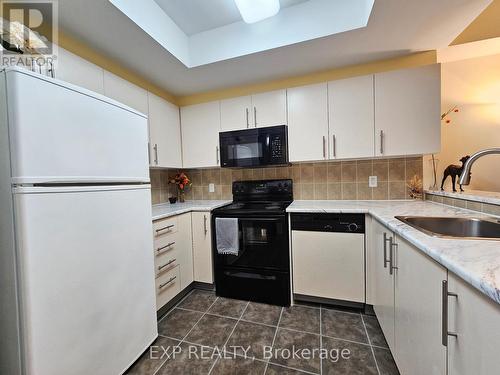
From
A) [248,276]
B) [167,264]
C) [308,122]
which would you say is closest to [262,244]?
[248,276]

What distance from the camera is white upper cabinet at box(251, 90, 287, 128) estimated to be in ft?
6.93

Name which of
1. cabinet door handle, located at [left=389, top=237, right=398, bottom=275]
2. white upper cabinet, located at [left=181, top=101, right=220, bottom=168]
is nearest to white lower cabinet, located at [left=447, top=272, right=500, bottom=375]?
cabinet door handle, located at [left=389, top=237, right=398, bottom=275]

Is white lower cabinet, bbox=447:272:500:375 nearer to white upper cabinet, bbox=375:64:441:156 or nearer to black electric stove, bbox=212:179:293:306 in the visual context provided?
black electric stove, bbox=212:179:293:306

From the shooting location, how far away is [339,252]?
1.71m

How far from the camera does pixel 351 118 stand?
6.31 feet

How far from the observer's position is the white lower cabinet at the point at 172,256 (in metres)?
1.70

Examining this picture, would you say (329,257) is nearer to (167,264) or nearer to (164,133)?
(167,264)

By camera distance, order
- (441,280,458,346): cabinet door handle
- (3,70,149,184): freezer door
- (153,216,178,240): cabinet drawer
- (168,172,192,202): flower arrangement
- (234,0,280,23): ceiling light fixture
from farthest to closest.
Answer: (168,172,192,202): flower arrangement
(153,216,178,240): cabinet drawer
(234,0,280,23): ceiling light fixture
(3,70,149,184): freezer door
(441,280,458,346): cabinet door handle

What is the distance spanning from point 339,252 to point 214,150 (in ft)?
5.32

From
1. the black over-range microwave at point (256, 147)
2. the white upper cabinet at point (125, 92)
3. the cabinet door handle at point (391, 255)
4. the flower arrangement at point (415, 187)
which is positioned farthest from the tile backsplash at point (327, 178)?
the cabinet door handle at point (391, 255)

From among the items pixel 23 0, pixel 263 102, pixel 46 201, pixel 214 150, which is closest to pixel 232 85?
pixel 263 102

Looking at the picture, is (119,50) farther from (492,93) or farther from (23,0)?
(492,93)

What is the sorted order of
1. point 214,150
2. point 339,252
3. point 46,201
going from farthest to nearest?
point 214,150 < point 339,252 < point 46,201

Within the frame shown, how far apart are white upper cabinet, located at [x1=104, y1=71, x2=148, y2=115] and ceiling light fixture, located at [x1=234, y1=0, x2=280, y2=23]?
1127mm
